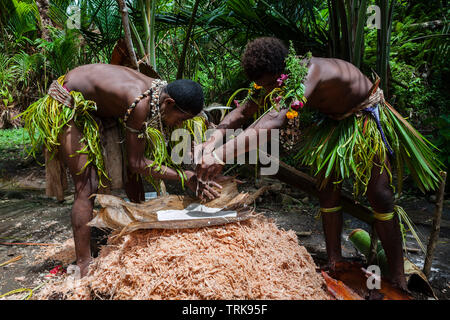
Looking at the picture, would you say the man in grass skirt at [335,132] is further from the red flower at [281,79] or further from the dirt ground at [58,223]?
the dirt ground at [58,223]

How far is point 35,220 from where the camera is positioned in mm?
3518

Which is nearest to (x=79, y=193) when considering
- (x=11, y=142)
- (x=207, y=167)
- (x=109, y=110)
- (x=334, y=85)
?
(x=109, y=110)

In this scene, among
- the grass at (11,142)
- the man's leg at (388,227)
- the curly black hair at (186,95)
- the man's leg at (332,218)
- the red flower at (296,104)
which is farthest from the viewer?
the grass at (11,142)

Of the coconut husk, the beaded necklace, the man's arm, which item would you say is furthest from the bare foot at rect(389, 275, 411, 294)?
the beaded necklace

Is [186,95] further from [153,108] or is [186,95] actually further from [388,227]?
[388,227]

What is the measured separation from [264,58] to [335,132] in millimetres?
748

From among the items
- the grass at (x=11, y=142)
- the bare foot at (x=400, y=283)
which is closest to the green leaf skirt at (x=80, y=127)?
the bare foot at (x=400, y=283)

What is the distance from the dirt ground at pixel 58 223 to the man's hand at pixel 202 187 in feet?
3.72

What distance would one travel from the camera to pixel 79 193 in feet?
6.91

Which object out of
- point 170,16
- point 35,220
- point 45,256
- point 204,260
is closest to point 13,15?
point 170,16

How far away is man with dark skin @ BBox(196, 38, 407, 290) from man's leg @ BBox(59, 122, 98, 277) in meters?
0.77

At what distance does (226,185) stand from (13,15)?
6693 mm

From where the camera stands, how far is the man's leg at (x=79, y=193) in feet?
6.78

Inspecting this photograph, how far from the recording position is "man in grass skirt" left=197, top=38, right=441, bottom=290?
6.29 feet
